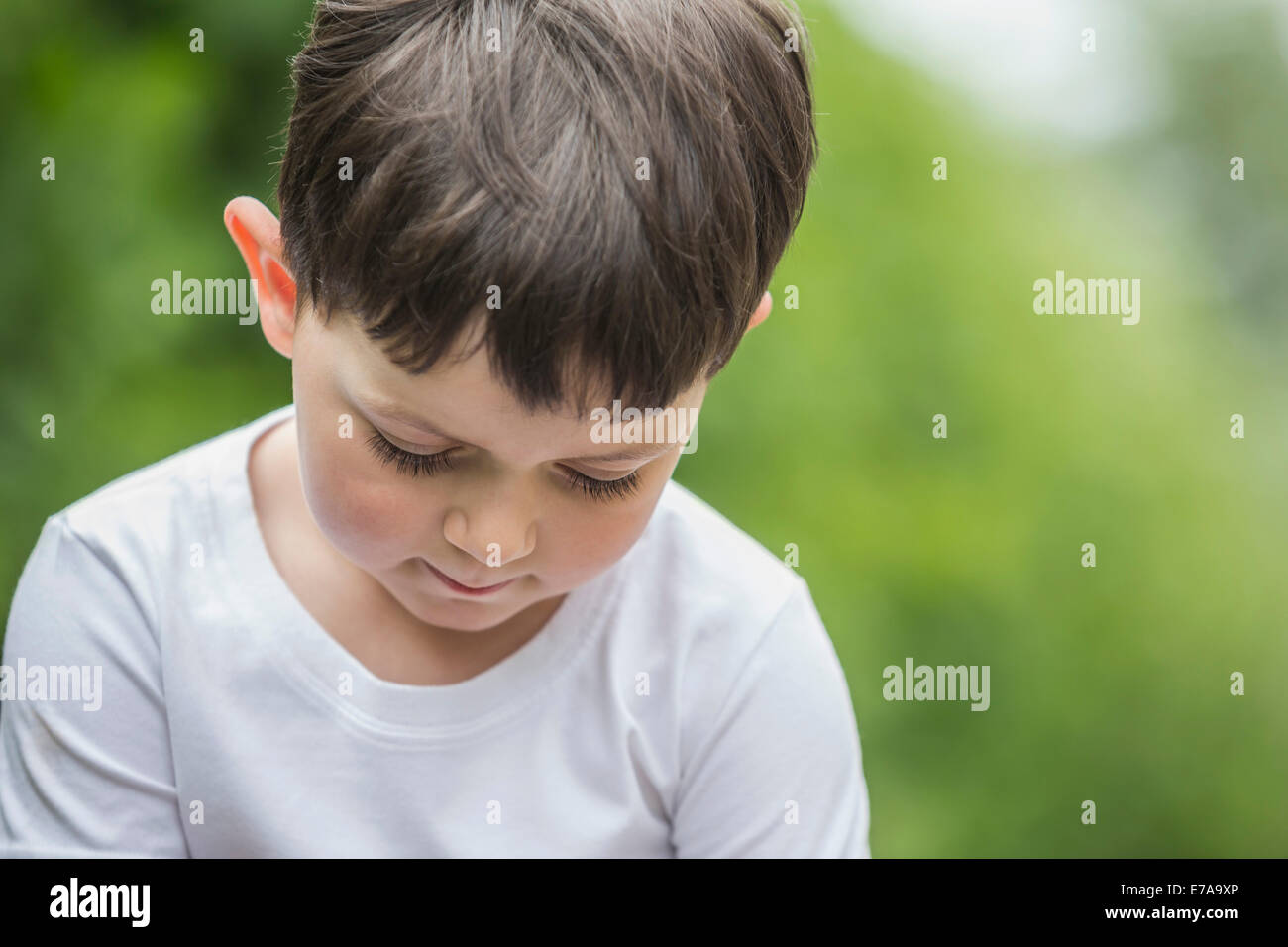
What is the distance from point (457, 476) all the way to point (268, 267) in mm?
289

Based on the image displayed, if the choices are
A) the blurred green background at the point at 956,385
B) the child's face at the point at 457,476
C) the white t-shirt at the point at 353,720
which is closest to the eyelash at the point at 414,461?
the child's face at the point at 457,476

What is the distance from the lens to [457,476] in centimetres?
101

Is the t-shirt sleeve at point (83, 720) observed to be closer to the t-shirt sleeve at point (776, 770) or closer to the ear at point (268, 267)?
the ear at point (268, 267)

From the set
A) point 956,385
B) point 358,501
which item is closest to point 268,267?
point 358,501

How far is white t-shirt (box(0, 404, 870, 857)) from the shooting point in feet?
4.10

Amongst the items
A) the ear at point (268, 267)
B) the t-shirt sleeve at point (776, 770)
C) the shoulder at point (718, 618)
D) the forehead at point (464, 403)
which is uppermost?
the ear at point (268, 267)

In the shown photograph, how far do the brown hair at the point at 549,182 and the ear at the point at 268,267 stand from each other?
4.2 inches

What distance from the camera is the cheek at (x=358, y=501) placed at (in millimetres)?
1026

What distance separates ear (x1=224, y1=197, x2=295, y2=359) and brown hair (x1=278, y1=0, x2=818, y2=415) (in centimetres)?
11

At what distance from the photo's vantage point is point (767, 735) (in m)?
1.30

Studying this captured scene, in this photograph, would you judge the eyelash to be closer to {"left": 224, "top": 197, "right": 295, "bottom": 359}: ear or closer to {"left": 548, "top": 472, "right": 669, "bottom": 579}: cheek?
{"left": 548, "top": 472, "right": 669, "bottom": 579}: cheek
